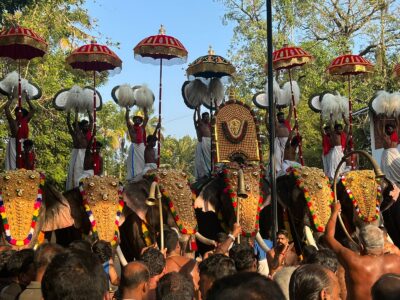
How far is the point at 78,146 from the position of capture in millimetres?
10930

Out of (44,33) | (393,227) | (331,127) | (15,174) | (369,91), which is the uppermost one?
(44,33)

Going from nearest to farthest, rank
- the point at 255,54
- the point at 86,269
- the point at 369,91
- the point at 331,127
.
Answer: the point at 86,269, the point at 331,127, the point at 369,91, the point at 255,54

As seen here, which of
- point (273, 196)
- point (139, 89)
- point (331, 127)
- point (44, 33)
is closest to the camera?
point (273, 196)

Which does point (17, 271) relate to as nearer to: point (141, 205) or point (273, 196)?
point (273, 196)

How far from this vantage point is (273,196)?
7406mm

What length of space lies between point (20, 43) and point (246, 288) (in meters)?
8.18

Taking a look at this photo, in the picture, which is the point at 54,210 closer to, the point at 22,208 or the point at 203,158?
the point at 22,208

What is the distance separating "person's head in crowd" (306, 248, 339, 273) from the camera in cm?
459

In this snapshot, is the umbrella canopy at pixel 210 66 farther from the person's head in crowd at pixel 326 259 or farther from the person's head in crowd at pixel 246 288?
the person's head in crowd at pixel 246 288

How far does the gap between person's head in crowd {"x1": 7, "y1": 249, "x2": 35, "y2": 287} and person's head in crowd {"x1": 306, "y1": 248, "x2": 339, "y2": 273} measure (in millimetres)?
1758

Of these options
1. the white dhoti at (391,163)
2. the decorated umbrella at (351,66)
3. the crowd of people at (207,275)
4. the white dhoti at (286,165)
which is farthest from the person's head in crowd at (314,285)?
the decorated umbrella at (351,66)

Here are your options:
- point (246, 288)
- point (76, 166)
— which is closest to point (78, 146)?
point (76, 166)

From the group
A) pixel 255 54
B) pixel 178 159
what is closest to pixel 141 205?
pixel 255 54

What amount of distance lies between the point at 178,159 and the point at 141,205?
111ft
